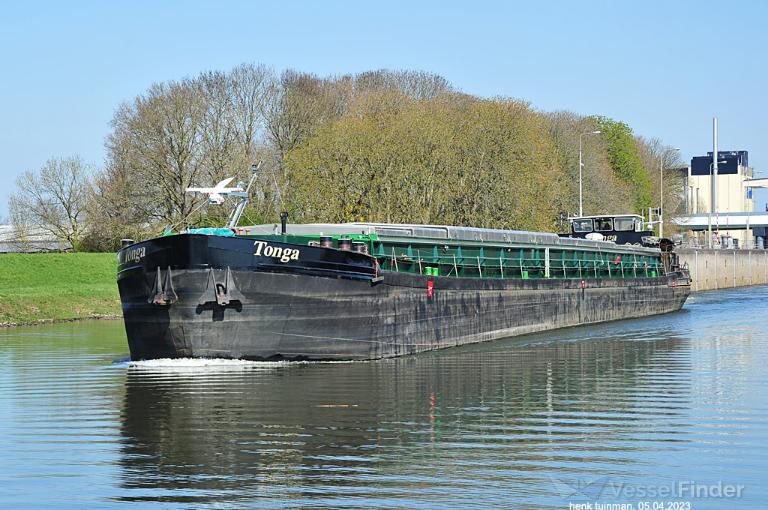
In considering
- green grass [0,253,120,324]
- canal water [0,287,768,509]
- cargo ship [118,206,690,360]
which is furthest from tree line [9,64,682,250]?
canal water [0,287,768,509]

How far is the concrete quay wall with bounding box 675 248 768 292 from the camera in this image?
3211 inches

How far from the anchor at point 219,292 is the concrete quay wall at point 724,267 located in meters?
57.9

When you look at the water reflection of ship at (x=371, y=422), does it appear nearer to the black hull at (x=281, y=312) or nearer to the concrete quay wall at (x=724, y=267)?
the black hull at (x=281, y=312)

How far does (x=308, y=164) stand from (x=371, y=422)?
1726 inches

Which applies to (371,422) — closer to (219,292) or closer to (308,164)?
(219,292)

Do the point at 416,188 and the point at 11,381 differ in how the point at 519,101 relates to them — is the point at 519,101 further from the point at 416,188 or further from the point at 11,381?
the point at 11,381

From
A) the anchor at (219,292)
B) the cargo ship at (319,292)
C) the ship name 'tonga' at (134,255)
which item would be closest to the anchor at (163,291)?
the cargo ship at (319,292)

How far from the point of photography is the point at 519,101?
72.2 metres

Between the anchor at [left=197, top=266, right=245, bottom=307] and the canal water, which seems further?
the anchor at [left=197, top=266, right=245, bottom=307]

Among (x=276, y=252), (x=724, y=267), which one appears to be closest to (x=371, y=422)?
(x=276, y=252)

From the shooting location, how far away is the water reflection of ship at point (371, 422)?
504 inches

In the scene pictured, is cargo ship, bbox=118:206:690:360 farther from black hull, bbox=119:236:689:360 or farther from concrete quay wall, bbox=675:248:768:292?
concrete quay wall, bbox=675:248:768:292

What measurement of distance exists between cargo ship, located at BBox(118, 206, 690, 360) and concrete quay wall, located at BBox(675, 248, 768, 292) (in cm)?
4659

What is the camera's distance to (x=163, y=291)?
22609 mm
